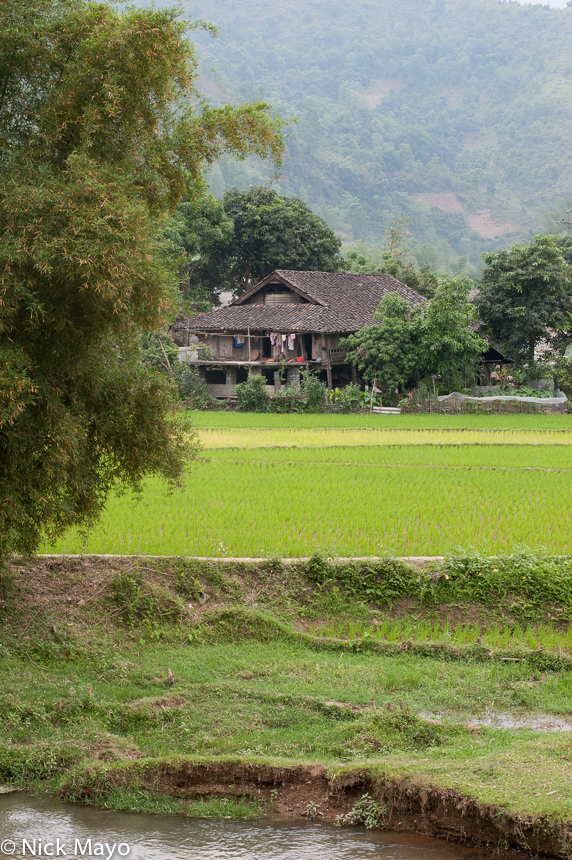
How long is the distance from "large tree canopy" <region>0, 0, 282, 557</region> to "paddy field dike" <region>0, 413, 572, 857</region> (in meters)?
1.10

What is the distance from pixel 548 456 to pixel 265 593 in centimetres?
988

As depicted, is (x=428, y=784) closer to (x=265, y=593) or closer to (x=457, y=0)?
(x=265, y=593)

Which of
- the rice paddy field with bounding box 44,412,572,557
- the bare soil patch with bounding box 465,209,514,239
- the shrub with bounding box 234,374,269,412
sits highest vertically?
the bare soil patch with bounding box 465,209,514,239

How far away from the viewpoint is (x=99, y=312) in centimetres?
481

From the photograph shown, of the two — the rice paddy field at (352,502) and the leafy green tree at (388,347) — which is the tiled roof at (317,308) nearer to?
the leafy green tree at (388,347)

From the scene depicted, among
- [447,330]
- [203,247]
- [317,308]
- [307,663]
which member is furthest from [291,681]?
[203,247]

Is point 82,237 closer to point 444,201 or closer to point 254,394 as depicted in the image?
point 254,394

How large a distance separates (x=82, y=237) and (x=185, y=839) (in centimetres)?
320

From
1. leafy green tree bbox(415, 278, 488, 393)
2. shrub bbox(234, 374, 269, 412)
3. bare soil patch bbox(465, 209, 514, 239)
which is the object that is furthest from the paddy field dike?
bare soil patch bbox(465, 209, 514, 239)

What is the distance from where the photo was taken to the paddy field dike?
3.80 metres

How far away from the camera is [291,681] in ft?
16.9

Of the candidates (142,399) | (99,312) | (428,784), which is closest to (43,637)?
(142,399)

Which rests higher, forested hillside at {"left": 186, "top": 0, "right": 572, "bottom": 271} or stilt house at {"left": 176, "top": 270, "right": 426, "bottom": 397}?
forested hillside at {"left": 186, "top": 0, "right": 572, "bottom": 271}

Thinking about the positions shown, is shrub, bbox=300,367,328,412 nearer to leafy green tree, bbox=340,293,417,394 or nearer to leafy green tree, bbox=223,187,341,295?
leafy green tree, bbox=340,293,417,394
